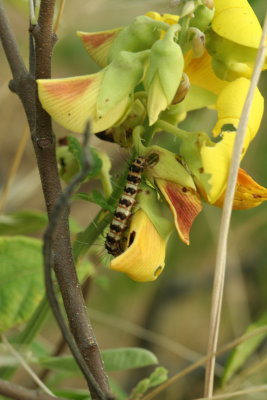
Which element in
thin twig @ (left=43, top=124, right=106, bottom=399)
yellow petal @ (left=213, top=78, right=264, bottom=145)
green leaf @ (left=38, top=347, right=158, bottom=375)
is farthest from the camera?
green leaf @ (left=38, top=347, right=158, bottom=375)

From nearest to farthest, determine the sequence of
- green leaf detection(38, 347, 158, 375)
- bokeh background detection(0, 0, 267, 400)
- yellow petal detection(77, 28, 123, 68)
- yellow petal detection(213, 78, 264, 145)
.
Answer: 1. yellow petal detection(213, 78, 264, 145)
2. yellow petal detection(77, 28, 123, 68)
3. green leaf detection(38, 347, 158, 375)
4. bokeh background detection(0, 0, 267, 400)

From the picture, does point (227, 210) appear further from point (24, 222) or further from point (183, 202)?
point (24, 222)

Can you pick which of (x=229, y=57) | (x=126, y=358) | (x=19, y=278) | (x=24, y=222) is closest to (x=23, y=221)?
(x=24, y=222)

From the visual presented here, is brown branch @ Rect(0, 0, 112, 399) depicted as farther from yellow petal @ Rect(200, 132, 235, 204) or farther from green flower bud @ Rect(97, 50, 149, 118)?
yellow petal @ Rect(200, 132, 235, 204)

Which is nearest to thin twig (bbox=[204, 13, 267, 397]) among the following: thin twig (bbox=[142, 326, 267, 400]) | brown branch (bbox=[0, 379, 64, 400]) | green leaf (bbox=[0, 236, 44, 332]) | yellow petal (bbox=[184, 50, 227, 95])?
thin twig (bbox=[142, 326, 267, 400])

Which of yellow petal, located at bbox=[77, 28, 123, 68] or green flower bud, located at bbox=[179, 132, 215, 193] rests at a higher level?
yellow petal, located at bbox=[77, 28, 123, 68]

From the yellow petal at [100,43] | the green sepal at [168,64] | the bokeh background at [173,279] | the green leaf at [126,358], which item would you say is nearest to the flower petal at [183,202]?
the green sepal at [168,64]

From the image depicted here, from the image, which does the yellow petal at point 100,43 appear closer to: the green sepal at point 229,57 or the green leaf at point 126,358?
the green sepal at point 229,57
